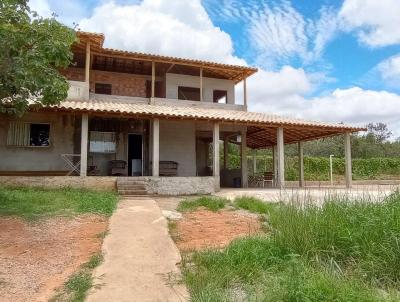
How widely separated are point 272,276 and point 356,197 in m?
2.34

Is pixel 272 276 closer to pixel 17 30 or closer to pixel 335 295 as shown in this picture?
pixel 335 295

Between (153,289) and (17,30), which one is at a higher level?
(17,30)

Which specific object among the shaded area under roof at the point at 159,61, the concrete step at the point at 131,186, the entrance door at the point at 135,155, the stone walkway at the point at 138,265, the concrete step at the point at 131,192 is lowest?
the stone walkway at the point at 138,265

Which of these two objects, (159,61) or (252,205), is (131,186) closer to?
(252,205)

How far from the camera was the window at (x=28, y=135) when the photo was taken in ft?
47.1

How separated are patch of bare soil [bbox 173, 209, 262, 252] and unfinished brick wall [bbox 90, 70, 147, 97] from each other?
30.3 ft

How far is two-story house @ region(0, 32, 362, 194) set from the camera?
1395 centimetres

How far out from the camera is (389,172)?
30.8 metres

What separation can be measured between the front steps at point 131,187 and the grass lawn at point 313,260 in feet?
25.6

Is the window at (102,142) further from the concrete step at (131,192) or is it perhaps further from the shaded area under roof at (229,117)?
the concrete step at (131,192)

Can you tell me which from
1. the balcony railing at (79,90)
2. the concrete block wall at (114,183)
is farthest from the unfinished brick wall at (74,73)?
the concrete block wall at (114,183)

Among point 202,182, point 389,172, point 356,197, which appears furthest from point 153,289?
point 389,172

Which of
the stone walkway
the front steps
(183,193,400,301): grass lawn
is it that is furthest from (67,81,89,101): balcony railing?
(183,193,400,301): grass lawn

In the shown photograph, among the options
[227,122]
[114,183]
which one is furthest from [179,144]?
[114,183]
